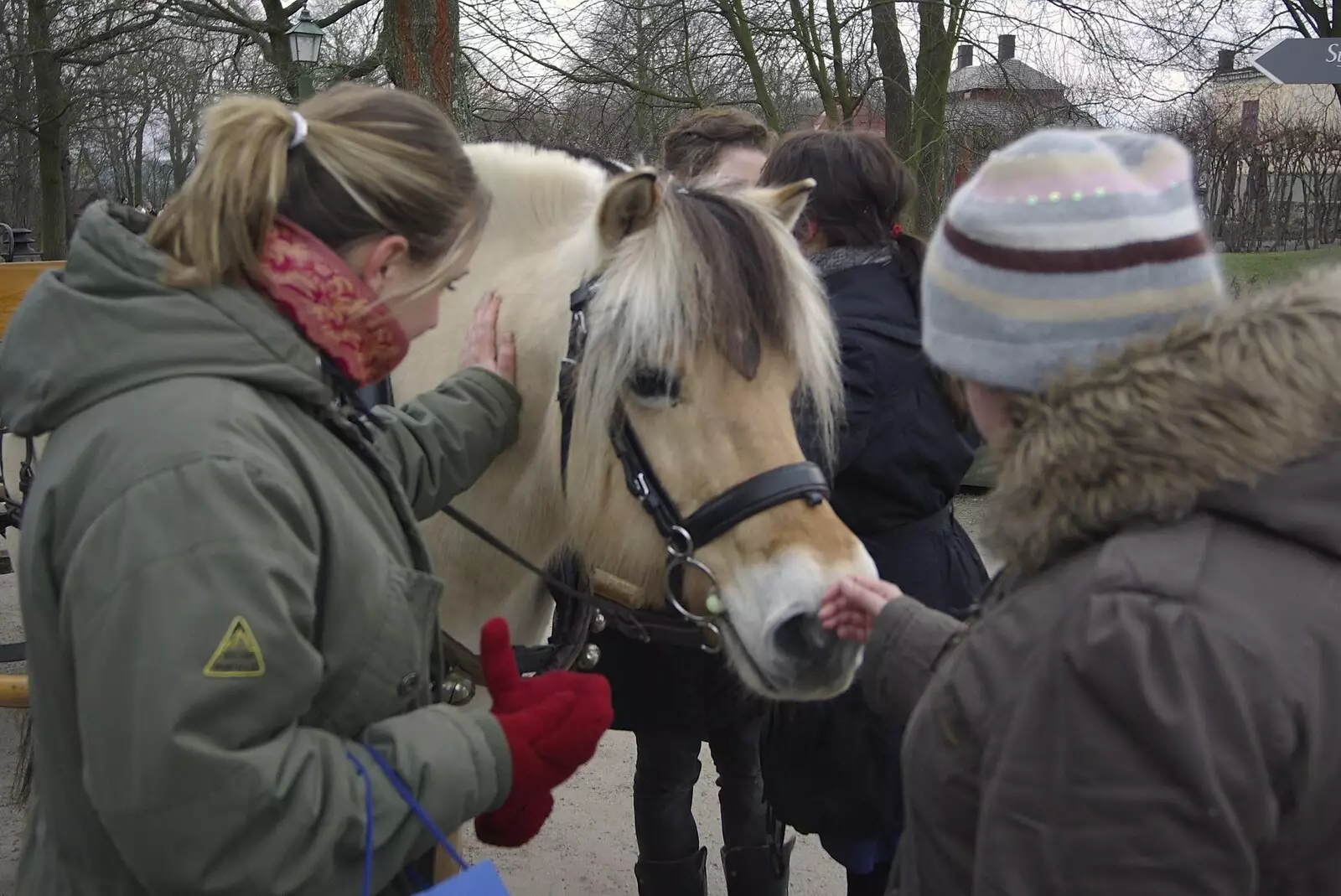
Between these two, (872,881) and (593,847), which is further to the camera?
(593,847)

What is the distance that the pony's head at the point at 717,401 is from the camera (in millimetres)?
1606

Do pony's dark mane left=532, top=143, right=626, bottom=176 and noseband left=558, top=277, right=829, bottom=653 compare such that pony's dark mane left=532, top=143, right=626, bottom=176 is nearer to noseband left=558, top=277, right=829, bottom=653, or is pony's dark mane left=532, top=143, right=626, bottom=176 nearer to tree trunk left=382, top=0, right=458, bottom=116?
noseband left=558, top=277, right=829, bottom=653

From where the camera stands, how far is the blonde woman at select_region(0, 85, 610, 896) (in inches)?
37.5

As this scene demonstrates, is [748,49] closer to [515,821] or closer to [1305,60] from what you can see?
[1305,60]

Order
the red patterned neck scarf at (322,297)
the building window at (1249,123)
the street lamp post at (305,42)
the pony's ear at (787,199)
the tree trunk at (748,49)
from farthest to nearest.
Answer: the building window at (1249,123), the street lamp post at (305,42), the tree trunk at (748,49), the pony's ear at (787,199), the red patterned neck scarf at (322,297)

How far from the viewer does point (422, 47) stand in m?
5.37

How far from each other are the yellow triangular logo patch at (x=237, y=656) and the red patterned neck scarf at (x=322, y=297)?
0.34 meters

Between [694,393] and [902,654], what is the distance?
1.82 ft

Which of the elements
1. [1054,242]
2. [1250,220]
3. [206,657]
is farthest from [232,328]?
[1250,220]

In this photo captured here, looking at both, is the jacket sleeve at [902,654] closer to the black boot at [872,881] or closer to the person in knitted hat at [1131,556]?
the person in knitted hat at [1131,556]

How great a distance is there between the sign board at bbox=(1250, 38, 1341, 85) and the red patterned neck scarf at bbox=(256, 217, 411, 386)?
183 inches

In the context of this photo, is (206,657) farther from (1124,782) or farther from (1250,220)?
(1250,220)

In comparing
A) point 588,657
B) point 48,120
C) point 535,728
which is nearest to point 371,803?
point 535,728

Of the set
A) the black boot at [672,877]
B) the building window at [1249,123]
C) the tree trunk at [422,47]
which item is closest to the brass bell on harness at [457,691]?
the black boot at [672,877]
